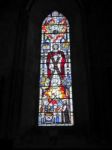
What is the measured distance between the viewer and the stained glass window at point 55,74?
25.9ft

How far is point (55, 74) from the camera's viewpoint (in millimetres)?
8680

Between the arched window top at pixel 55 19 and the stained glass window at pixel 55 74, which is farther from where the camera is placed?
the arched window top at pixel 55 19

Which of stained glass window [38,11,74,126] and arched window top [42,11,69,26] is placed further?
arched window top [42,11,69,26]

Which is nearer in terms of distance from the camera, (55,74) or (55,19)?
(55,74)

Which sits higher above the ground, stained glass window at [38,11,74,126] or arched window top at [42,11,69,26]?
arched window top at [42,11,69,26]

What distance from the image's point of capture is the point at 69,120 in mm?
7785

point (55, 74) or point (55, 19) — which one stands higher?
point (55, 19)

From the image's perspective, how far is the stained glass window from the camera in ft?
25.9

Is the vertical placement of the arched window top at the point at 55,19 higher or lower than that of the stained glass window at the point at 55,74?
higher
